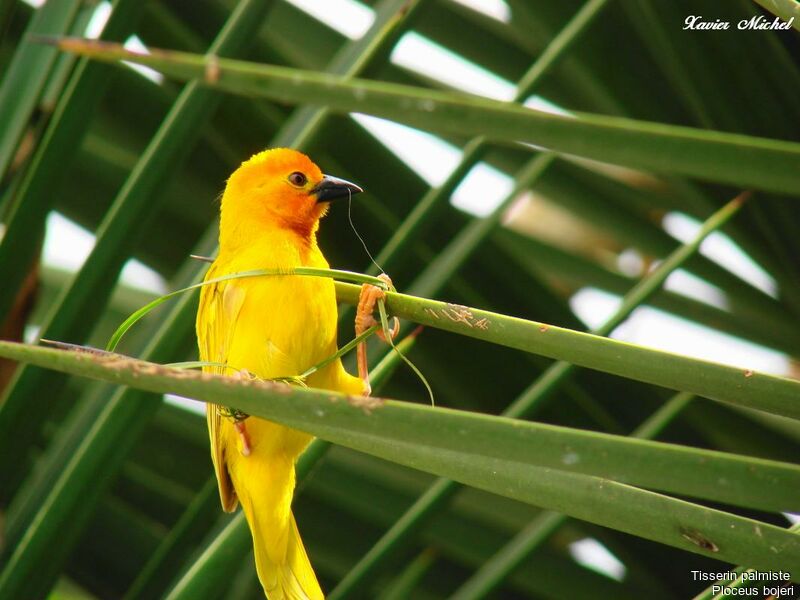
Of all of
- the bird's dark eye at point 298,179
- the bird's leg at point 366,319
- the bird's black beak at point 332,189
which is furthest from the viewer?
the bird's dark eye at point 298,179

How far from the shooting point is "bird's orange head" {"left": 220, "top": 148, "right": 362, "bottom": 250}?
2531mm

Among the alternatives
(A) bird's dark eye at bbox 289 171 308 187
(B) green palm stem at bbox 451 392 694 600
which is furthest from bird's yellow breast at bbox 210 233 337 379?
(B) green palm stem at bbox 451 392 694 600

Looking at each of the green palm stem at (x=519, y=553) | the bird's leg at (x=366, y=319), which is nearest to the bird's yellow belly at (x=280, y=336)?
the bird's leg at (x=366, y=319)

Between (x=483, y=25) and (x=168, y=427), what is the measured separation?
137 cm

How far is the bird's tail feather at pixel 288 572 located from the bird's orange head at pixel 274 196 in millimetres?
773

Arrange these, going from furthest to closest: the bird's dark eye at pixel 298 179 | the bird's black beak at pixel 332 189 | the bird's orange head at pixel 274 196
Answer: the bird's dark eye at pixel 298 179
the bird's orange head at pixel 274 196
the bird's black beak at pixel 332 189

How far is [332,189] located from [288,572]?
0.94m

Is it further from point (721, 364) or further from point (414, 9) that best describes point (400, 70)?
point (721, 364)

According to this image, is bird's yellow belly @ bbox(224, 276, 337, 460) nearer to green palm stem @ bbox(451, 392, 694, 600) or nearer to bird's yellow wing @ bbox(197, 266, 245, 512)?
bird's yellow wing @ bbox(197, 266, 245, 512)

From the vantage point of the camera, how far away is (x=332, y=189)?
2.44 m

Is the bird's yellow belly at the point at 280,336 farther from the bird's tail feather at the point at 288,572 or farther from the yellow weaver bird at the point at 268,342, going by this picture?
the bird's tail feather at the point at 288,572

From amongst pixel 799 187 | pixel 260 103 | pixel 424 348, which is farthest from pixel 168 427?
pixel 799 187

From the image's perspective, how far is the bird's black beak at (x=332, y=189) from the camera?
7.63ft

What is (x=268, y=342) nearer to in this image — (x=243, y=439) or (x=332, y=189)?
(x=243, y=439)
